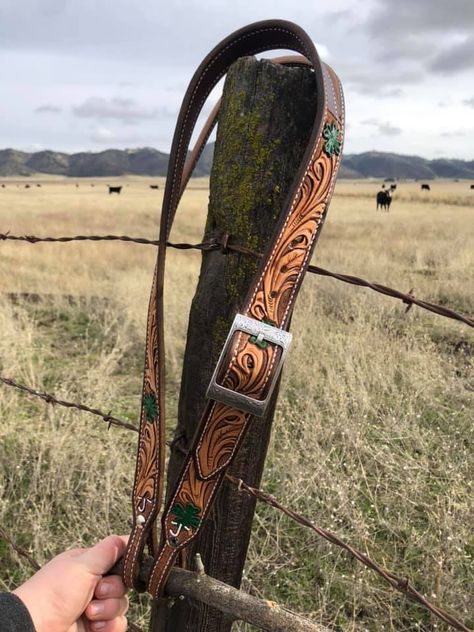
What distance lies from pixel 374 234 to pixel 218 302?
1406cm

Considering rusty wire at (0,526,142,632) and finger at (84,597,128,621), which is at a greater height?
finger at (84,597,128,621)

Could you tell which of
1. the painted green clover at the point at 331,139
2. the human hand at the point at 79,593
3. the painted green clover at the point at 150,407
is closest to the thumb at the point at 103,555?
the human hand at the point at 79,593

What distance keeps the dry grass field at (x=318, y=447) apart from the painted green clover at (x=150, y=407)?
1.53m

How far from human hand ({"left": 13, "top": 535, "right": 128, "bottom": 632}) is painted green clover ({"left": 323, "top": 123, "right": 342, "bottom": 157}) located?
924mm

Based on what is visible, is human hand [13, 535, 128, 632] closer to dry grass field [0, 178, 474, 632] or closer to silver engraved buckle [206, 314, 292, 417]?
silver engraved buckle [206, 314, 292, 417]

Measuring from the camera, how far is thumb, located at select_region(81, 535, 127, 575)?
42.6 inches

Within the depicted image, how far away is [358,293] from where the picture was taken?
6.86 metres

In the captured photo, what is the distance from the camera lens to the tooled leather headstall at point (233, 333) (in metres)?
0.92

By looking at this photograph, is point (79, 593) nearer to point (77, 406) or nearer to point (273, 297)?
point (273, 297)

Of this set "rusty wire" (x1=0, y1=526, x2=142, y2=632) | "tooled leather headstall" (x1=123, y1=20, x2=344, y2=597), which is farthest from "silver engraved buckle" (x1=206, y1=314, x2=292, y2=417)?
"rusty wire" (x1=0, y1=526, x2=142, y2=632)

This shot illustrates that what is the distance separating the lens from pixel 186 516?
108cm

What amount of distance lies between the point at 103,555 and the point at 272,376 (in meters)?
0.56

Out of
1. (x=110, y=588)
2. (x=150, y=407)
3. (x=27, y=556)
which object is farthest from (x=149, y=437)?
(x=27, y=556)

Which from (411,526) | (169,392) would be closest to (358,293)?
(169,392)
